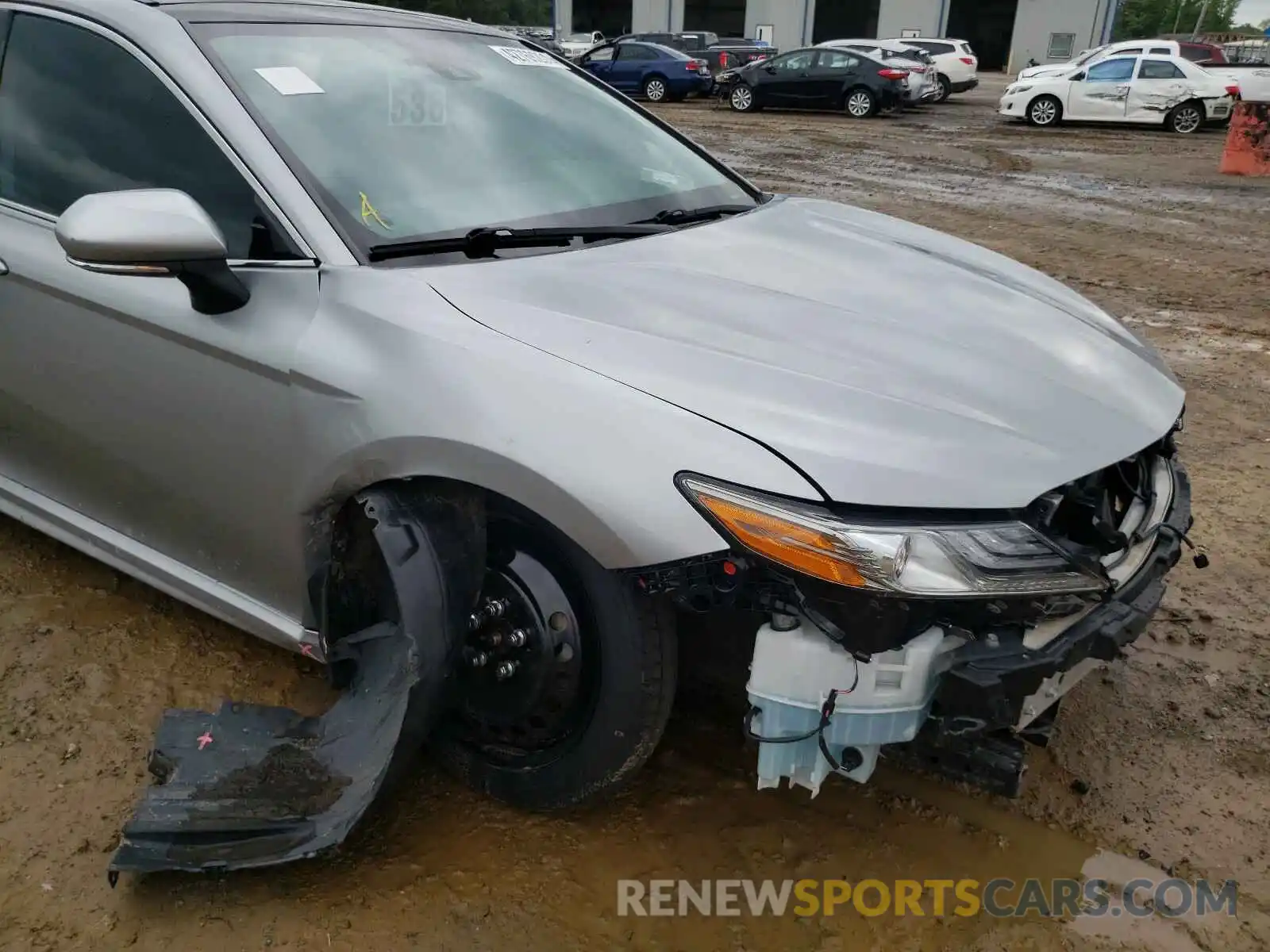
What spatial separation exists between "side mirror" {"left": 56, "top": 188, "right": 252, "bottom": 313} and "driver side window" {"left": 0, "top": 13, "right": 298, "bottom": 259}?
6.6 inches

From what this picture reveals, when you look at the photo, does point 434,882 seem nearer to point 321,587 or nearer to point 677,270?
point 321,587

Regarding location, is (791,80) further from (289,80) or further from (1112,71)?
(289,80)

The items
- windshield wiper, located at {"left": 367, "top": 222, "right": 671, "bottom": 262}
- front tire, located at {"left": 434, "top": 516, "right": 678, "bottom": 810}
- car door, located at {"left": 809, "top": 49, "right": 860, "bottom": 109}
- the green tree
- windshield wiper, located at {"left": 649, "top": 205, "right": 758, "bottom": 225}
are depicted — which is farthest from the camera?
the green tree

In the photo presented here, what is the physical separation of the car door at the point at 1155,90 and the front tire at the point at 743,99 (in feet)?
23.7

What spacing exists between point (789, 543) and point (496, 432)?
57 cm

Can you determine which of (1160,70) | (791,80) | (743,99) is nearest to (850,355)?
(1160,70)

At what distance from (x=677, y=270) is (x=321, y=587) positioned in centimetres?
104

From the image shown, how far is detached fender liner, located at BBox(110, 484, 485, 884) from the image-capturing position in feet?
6.50

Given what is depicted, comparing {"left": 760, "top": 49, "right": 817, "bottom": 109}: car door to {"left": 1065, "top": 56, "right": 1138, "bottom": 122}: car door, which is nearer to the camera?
{"left": 1065, "top": 56, "right": 1138, "bottom": 122}: car door

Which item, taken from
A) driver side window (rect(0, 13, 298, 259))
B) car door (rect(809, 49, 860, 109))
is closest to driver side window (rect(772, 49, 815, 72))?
car door (rect(809, 49, 860, 109))

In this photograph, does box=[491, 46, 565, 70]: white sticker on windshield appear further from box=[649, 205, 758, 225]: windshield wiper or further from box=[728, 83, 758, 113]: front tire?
box=[728, 83, 758, 113]: front tire

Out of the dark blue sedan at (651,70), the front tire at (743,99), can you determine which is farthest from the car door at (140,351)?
the dark blue sedan at (651,70)

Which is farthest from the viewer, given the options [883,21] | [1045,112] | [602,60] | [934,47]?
[883,21]

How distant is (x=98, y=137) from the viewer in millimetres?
2500
